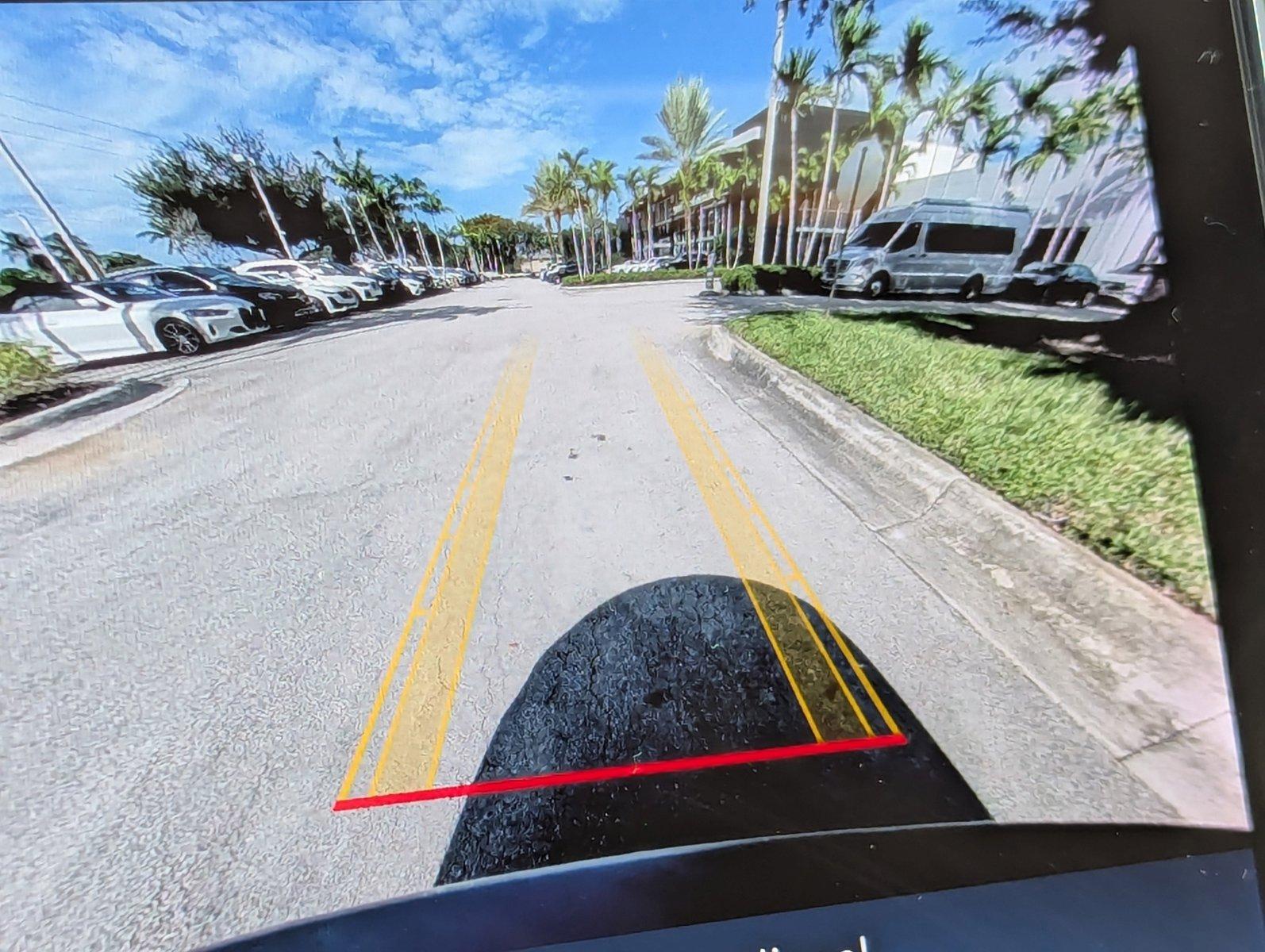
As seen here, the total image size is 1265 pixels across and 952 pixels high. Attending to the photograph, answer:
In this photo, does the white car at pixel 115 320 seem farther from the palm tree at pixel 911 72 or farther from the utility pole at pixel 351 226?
the palm tree at pixel 911 72

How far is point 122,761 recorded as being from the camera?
968 mm

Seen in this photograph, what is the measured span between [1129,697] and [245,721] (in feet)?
7.56

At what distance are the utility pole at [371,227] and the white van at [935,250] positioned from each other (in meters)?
1.91

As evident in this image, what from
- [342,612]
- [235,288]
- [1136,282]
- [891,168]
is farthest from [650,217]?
[342,612]

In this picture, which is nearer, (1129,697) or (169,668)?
(1129,697)

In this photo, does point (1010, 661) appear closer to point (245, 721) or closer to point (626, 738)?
point (626, 738)

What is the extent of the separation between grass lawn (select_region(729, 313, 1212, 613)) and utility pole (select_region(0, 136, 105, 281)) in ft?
8.31

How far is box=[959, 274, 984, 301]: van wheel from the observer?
1.64m

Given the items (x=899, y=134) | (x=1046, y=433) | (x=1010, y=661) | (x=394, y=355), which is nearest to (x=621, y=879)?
(x=1010, y=661)

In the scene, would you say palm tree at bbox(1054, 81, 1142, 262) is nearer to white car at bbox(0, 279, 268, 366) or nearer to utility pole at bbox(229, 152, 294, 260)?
utility pole at bbox(229, 152, 294, 260)

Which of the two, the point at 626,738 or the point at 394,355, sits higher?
the point at 394,355

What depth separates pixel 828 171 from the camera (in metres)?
1.55

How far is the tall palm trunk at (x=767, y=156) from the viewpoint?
1161 millimetres
